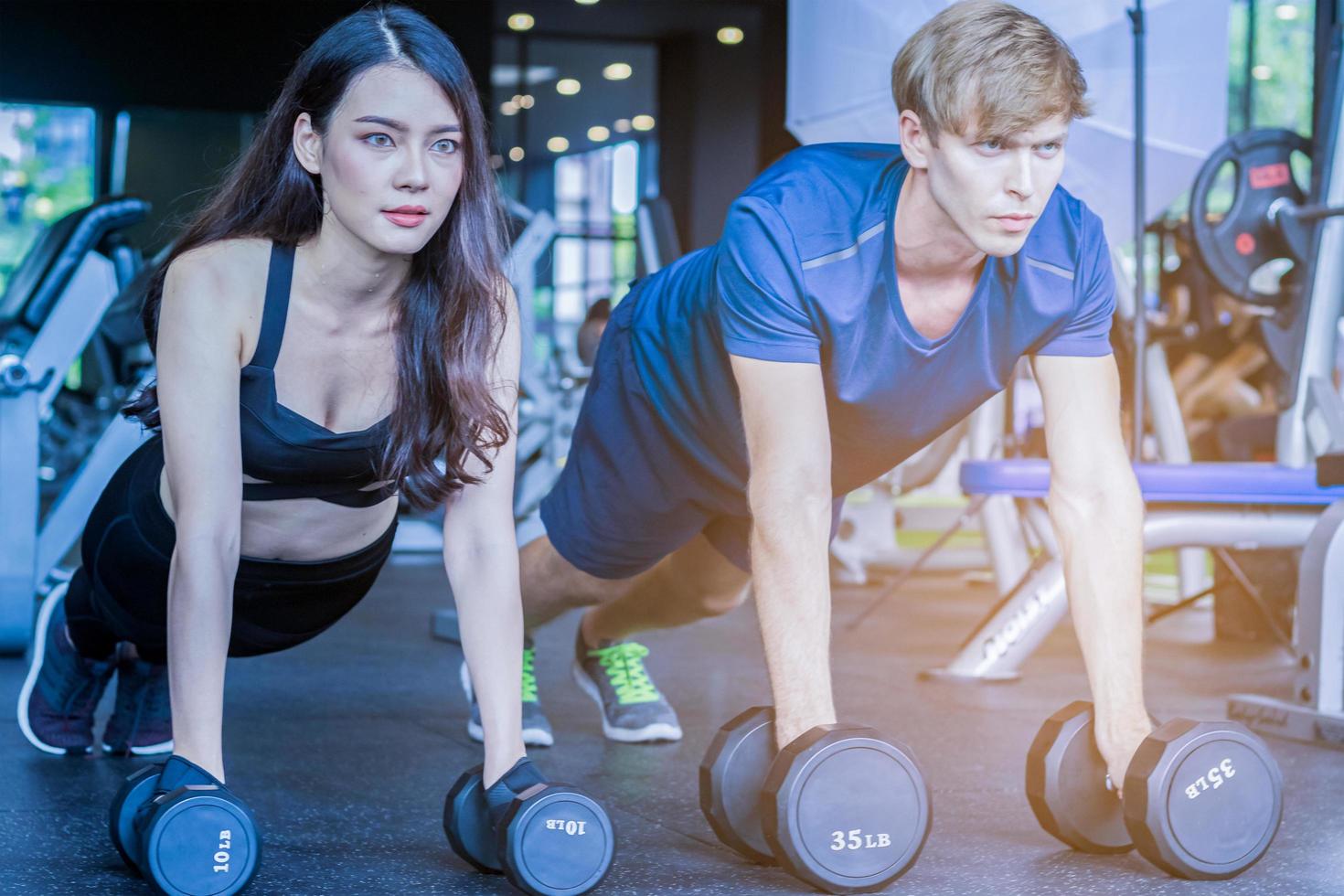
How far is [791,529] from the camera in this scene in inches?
60.2

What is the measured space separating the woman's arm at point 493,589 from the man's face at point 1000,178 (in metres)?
0.51

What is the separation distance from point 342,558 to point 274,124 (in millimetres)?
545

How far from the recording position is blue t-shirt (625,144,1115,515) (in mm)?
1564

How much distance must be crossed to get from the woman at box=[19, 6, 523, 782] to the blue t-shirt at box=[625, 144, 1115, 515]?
29 centimetres

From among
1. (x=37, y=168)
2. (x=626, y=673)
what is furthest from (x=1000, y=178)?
(x=37, y=168)

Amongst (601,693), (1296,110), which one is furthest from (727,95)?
(601,693)

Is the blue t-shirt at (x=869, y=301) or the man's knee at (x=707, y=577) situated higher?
the blue t-shirt at (x=869, y=301)

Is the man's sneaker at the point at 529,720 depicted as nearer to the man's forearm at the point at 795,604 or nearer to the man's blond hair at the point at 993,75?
the man's forearm at the point at 795,604

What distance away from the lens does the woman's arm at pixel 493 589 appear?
1.50 metres

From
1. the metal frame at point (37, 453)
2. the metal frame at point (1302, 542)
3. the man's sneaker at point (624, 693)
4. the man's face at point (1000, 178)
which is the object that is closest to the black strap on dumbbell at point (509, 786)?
the man's face at point (1000, 178)

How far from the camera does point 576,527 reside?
212 cm

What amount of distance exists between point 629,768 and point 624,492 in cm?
43

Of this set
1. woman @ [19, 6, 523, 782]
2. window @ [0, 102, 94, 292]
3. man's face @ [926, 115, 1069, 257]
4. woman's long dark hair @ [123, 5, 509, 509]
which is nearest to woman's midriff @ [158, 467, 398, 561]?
woman @ [19, 6, 523, 782]

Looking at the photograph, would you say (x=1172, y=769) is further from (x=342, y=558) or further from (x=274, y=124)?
(x=274, y=124)
